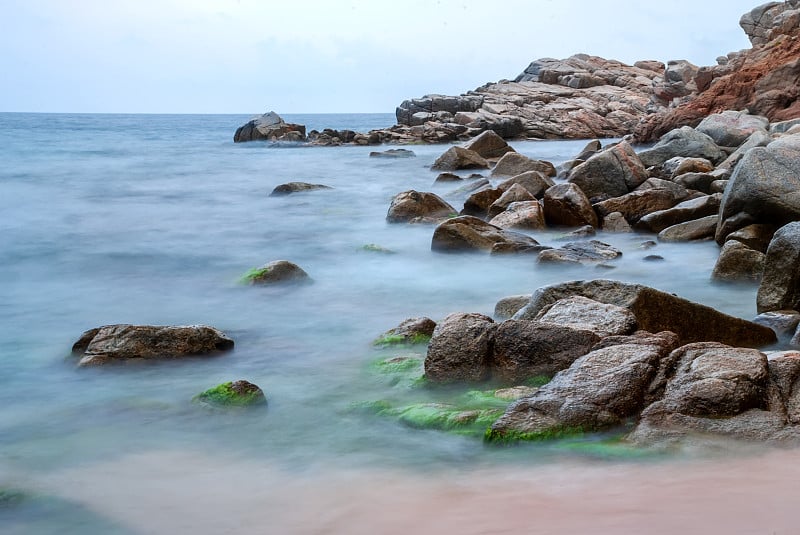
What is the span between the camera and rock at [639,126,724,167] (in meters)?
15.2

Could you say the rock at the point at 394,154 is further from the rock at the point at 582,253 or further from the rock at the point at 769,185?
the rock at the point at 769,185

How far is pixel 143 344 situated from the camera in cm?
562

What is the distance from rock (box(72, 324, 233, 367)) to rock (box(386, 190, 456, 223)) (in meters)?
6.34

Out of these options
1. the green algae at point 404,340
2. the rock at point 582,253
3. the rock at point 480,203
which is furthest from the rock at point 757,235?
the rock at point 480,203

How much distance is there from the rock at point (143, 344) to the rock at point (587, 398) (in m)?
2.61

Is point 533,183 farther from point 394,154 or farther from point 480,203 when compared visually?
point 394,154

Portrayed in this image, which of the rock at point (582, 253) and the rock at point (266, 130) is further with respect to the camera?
the rock at point (266, 130)

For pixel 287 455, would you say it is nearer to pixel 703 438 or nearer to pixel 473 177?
pixel 703 438

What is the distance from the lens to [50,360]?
593 cm

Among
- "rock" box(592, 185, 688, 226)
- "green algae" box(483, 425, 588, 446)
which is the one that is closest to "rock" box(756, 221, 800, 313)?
"green algae" box(483, 425, 588, 446)

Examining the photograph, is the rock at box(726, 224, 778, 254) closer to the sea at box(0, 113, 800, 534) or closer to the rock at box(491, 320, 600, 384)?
the sea at box(0, 113, 800, 534)

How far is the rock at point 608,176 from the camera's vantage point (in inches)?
468

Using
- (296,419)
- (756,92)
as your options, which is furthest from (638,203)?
(756,92)

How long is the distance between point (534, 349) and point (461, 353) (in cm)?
43
